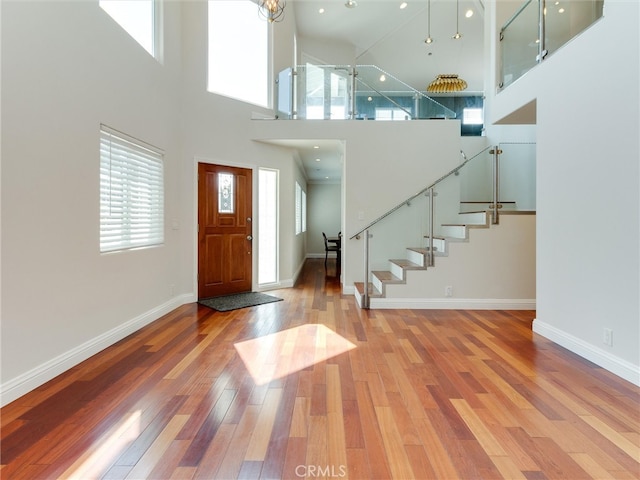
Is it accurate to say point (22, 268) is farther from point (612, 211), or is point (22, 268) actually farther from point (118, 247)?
point (612, 211)

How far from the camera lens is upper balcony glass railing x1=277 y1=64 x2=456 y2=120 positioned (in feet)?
18.4

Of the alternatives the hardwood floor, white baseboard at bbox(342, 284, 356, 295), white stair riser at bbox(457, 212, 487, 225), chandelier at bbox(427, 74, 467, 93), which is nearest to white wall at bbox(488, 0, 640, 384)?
the hardwood floor

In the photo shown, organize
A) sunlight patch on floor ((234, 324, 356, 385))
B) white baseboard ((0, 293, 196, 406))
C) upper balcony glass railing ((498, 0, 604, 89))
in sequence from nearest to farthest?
white baseboard ((0, 293, 196, 406)) → sunlight patch on floor ((234, 324, 356, 385)) → upper balcony glass railing ((498, 0, 604, 89))

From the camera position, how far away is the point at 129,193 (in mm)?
3668

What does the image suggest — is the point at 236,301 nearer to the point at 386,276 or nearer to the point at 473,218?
the point at 386,276

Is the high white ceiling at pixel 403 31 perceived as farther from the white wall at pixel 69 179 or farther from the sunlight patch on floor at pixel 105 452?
the sunlight patch on floor at pixel 105 452

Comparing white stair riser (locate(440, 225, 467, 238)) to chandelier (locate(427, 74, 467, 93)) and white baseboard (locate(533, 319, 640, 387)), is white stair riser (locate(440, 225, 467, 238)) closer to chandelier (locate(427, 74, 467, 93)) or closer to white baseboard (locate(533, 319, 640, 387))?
white baseboard (locate(533, 319, 640, 387))

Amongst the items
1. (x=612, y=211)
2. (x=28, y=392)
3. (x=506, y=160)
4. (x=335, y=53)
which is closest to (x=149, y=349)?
(x=28, y=392)

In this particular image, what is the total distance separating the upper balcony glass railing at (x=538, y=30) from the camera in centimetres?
321

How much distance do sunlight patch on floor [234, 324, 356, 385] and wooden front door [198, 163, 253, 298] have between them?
2.03 m

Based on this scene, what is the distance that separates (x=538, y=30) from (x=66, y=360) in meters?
5.52

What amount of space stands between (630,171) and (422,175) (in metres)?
3.08

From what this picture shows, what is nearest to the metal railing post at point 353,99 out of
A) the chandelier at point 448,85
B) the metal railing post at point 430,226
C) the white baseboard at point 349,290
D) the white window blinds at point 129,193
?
the metal railing post at point 430,226

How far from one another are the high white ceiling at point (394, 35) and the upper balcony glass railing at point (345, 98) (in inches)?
20.8
